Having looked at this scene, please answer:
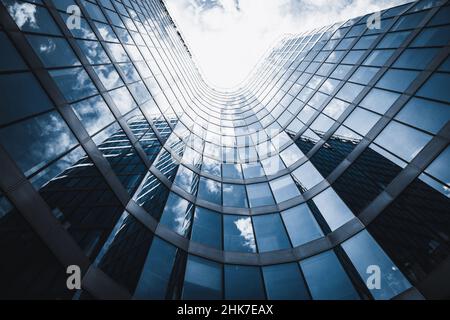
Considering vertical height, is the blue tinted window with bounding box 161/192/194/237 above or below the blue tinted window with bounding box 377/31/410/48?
below

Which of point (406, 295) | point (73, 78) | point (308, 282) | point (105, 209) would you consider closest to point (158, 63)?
point (73, 78)

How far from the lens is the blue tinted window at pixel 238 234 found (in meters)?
15.4

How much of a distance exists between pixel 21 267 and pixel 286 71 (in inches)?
1279

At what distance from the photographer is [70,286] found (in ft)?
26.8

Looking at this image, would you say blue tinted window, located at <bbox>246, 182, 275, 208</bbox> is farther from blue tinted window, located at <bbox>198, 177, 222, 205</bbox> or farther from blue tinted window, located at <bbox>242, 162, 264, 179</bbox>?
blue tinted window, located at <bbox>198, 177, 222, 205</bbox>

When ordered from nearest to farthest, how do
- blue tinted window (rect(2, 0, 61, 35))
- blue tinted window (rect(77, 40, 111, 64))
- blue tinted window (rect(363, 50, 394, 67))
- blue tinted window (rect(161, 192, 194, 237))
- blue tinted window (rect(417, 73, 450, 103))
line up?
blue tinted window (rect(2, 0, 61, 35))
blue tinted window (rect(417, 73, 450, 103))
blue tinted window (rect(77, 40, 111, 64))
blue tinted window (rect(161, 192, 194, 237))
blue tinted window (rect(363, 50, 394, 67))

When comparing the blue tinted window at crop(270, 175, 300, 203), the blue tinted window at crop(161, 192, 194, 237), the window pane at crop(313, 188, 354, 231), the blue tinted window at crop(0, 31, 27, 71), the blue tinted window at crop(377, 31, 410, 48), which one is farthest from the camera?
the blue tinted window at crop(270, 175, 300, 203)

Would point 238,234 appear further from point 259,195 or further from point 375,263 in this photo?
point 375,263

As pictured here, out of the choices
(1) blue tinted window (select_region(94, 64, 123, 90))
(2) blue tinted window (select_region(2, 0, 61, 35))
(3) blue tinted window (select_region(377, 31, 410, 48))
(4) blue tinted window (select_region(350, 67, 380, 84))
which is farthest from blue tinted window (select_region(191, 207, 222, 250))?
(3) blue tinted window (select_region(377, 31, 410, 48))

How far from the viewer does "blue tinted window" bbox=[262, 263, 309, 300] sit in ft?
42.2

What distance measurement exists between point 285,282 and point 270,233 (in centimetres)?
341

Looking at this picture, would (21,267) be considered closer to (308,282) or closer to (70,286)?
(70,286)

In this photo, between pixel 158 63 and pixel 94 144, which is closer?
pixel 94 144

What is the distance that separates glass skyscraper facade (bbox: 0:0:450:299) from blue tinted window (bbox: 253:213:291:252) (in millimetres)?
117
